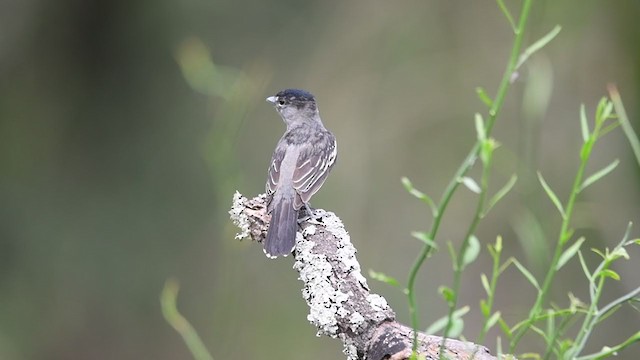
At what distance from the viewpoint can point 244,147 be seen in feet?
24.1

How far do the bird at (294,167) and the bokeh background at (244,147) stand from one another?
1181 millimetres

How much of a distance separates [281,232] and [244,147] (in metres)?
3.49

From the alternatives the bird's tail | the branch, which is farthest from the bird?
the branch

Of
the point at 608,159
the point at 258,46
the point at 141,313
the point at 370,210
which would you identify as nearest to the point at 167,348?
the point at 141,313

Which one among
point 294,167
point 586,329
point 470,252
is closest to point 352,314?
point 586,329

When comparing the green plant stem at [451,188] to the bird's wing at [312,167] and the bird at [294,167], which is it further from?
the bird's wing at [312,167]

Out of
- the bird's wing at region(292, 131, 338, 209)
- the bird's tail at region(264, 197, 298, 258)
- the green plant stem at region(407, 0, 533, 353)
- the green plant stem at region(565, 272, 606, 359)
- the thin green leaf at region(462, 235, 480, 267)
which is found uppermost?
the bird's wing at region(292, 131, 338, 209)

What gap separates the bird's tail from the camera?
12.5 ft

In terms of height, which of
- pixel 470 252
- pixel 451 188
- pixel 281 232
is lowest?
pixel 470 252

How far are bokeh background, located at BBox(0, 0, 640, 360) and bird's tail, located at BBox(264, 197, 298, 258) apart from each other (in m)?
2.64

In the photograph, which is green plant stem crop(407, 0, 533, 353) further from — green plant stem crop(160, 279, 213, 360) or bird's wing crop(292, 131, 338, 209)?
bird's wing crop(292, 131, 338, 209)

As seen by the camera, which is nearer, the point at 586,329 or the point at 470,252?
the point at 470,252

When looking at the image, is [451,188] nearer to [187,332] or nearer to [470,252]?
[470,252]

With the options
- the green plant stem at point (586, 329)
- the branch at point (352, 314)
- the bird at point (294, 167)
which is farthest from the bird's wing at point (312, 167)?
the green plant stem at point (586, 329)
